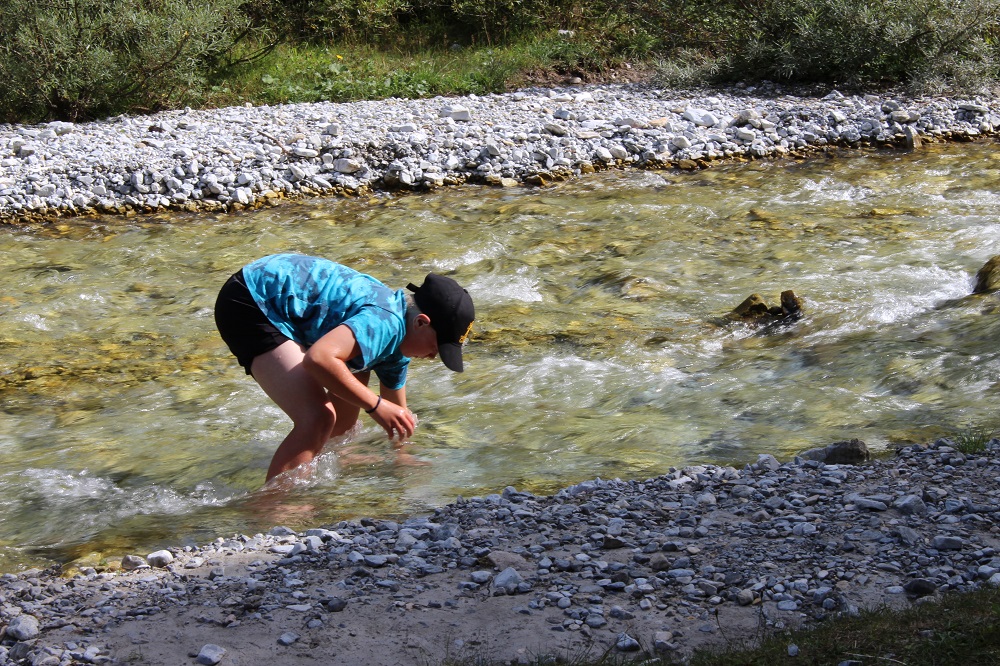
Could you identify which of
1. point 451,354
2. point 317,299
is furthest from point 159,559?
point 451,354

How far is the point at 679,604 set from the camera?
11.4 ft

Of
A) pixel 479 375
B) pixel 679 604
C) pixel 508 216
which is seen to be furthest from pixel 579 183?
pixel 679 604

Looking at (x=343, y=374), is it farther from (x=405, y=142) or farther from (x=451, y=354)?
(x=405, y=142)

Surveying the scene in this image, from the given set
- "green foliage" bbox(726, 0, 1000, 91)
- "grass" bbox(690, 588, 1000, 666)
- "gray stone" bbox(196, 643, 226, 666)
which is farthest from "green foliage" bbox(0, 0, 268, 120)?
"grass" bbox(690, 588, 1000, 666)

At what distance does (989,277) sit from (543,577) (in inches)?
212

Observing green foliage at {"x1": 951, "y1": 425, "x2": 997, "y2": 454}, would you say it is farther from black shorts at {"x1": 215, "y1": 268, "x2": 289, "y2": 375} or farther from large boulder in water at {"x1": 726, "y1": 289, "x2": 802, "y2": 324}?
black shorts at {"x1": 215, "y1": 268, "x2": 289, "y2": 375}

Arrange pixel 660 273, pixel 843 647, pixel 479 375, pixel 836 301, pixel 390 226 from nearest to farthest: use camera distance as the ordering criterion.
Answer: pixel 843 647, pixel 479 375, pixel 836 301, pixel 660 273, pixel 390 226

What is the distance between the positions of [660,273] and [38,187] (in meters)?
6.76

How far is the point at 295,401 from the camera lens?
15.5 ft

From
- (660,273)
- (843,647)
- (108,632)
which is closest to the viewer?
(843,647)

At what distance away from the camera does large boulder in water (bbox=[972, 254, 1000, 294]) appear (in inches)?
296

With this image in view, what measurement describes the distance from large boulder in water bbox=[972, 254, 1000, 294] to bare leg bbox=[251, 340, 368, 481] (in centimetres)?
511

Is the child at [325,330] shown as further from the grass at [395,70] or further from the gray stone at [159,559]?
the grass at [395,70]

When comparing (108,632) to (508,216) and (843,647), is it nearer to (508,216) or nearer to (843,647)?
(843,647)
